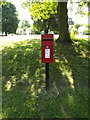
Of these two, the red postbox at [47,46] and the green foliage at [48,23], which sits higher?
the green foliage at [48,23]

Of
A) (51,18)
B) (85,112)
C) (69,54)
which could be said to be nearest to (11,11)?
(51,18)

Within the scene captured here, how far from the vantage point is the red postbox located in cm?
395

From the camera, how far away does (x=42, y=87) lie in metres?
4.57

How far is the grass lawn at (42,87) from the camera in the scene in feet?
11.2

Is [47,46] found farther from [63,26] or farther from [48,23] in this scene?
[48,23]

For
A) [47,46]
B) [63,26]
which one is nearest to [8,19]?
[63,26]

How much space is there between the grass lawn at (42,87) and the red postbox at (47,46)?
41.0 inches

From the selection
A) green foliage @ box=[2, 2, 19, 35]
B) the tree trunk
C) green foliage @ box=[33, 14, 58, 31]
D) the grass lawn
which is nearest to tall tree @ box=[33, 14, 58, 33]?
green foliage @ box=[33, 14, 58, 31]

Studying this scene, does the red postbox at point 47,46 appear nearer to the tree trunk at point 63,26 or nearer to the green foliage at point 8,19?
the tree trunk at point 63,26

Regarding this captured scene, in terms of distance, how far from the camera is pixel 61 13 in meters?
10.2

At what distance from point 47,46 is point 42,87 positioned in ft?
4.53

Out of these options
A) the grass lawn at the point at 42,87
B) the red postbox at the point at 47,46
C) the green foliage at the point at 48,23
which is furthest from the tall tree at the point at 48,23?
the red postbox at the point at 47,46

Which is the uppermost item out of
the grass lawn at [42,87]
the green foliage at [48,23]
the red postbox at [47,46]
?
the green foliage at [48,23]

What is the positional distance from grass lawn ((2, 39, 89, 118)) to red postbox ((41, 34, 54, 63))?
1.04 meters
